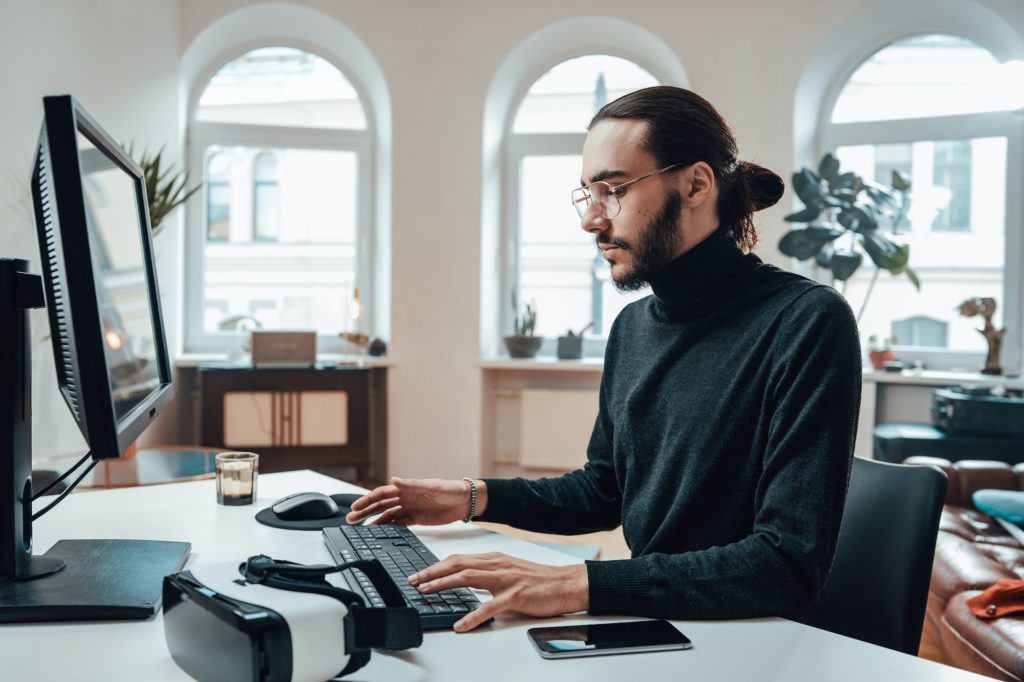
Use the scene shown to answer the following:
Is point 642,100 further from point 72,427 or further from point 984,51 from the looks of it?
point 984,51

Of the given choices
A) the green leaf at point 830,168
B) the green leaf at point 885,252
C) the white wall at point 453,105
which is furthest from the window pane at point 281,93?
the green leaf at point 885,252

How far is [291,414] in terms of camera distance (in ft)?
14.6

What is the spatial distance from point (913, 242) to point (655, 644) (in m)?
4.49

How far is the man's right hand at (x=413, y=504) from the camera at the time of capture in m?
1.36

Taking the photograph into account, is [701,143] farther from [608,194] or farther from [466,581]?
[466,581]

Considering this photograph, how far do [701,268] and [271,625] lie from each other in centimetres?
87

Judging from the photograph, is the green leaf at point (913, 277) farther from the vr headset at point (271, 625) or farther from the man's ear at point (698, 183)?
the vr headset at point (271, 625)

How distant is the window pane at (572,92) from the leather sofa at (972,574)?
2888mm

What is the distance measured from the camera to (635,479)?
1.40 m

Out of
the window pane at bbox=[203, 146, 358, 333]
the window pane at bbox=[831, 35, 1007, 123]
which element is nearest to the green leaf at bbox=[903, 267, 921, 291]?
the window pane at bbox=[831, 35, 1007, 123]

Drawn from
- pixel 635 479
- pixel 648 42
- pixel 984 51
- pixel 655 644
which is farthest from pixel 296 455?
pixel 984 51

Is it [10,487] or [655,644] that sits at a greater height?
[10,487]

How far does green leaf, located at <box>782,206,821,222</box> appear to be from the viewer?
428cm

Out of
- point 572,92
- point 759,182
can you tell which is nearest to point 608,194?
point 759,182
